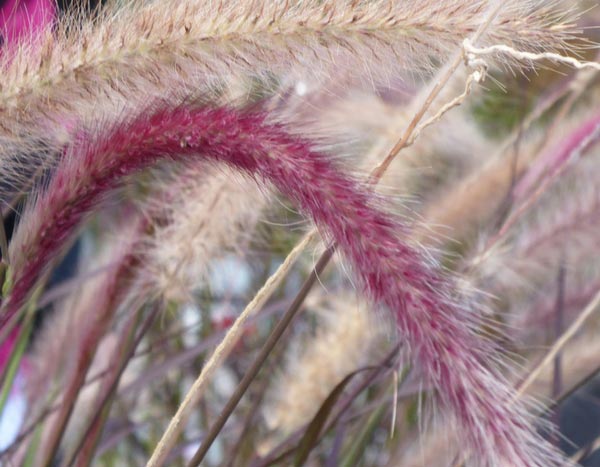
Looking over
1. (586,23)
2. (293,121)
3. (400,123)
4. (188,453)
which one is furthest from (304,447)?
(586,23)

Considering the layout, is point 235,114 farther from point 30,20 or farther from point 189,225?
point 189,225

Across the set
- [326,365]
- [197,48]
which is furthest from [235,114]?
[326,365]

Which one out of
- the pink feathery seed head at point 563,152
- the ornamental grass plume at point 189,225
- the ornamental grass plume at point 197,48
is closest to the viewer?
the ornamental grass plume at point 197,48

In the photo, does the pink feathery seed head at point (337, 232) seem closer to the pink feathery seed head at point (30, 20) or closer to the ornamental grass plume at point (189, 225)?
the pink feathery seed head at point (30, 20)

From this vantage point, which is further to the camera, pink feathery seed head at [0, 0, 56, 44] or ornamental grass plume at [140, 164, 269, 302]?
ornamental grass plume at [140, 164, 269, 302]

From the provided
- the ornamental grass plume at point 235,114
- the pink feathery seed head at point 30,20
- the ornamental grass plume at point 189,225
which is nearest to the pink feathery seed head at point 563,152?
the ornamental grass plume at point 235,114

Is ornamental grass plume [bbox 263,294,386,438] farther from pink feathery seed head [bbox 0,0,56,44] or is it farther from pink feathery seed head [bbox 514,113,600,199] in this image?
pink feathery seed head [bbox 0,0,56,44]

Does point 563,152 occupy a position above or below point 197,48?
above

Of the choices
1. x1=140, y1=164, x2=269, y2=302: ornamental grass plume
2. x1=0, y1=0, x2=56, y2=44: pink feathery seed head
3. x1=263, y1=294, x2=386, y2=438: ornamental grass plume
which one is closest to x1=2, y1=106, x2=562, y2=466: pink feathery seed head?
x1=0, y1=0, x2=56, y2=44: pink feathery seed head

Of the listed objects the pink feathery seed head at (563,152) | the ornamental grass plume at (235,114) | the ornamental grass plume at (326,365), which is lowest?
the ornamental grass plume at (326,365)
